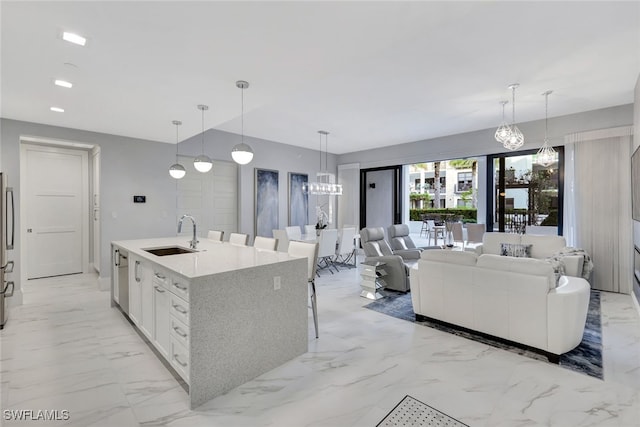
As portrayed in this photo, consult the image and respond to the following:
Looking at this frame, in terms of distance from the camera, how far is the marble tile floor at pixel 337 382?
6.43ft

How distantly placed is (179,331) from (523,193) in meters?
6.17

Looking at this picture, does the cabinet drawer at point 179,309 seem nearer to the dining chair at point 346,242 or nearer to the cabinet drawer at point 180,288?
the cabinet drawer at point 180,288

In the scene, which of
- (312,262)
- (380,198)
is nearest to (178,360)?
(312,262)

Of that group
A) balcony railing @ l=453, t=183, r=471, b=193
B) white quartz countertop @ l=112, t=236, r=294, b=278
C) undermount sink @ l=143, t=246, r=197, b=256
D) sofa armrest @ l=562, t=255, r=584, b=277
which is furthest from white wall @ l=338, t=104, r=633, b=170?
balcony railing @ l=453, t=183, r=471, b=193

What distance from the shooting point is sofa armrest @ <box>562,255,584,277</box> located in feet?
13.5

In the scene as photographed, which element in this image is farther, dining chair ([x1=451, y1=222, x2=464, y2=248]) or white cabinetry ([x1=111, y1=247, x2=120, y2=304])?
dining chair ([x1=451, y1=222, x2=464, y2=248])

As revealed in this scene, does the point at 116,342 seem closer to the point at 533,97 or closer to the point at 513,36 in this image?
the point at 513,36

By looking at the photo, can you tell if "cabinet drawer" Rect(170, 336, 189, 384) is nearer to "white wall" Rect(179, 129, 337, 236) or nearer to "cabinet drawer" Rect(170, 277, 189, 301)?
"cabinet drawer" Rect(170, 277, 189, 301)

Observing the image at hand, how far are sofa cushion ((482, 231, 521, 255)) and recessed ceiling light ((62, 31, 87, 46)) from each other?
226 inches

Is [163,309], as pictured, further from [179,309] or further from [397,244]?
[397,244]

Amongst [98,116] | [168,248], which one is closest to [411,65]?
[168,248]

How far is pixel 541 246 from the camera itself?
475 centimetres

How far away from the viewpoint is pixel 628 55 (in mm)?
3059

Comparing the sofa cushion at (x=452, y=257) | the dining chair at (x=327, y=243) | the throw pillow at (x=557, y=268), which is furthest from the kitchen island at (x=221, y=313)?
the dining chair at (x=327, y=243)
